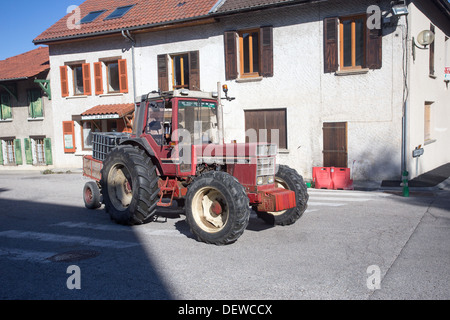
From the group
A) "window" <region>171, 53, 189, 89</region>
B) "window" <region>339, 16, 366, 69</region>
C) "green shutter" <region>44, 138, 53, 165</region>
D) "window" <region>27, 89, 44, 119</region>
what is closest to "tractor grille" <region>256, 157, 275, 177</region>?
"window" <region>339, 16, 366, 69</region>

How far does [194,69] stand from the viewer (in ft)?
55.2

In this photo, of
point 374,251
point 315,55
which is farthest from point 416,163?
point 374,251

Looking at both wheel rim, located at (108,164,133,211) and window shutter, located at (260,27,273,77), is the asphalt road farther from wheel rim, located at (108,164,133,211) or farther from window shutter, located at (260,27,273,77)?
window shutter, located at (260,27,273,77)

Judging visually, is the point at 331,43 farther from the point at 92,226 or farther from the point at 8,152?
the point at 8,152

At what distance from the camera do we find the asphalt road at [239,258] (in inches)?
182

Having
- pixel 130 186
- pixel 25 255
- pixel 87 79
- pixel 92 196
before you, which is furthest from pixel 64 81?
pixel 25 255

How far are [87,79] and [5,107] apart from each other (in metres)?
6.50

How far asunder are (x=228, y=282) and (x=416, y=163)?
10916mm

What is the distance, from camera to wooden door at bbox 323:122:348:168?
46.9 ft

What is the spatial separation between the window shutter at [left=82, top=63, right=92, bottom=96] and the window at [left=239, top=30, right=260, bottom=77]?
299 inches

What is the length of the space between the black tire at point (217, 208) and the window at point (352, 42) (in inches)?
371

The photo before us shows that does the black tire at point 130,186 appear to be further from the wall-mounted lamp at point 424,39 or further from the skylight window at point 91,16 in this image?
the skylight window at point 91,16

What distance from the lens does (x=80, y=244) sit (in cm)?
669
